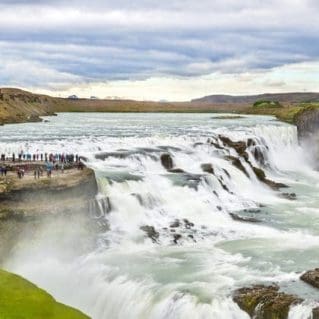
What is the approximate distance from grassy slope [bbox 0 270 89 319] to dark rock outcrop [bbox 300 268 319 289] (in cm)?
1050

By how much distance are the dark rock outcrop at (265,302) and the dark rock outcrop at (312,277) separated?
1710 mm

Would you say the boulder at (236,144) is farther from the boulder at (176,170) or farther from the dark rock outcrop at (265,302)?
the dark rock outcrop at (265,302)

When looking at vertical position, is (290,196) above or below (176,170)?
below

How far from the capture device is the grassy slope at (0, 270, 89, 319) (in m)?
17.5

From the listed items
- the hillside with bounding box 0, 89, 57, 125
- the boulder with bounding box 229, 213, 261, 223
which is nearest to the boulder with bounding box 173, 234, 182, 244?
the boulder with bounding box 229, 213, 261, 223

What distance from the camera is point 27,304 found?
1816 cm

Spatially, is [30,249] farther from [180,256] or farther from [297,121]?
[297,121]

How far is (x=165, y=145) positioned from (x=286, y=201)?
1440 cm

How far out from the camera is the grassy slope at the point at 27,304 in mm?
17453

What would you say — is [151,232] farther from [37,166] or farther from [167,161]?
[167,161]

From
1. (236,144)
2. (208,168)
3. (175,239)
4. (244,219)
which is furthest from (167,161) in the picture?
(175,239)

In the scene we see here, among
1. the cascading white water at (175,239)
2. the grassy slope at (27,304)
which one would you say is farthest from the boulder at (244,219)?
the grassy slope at (27,304)

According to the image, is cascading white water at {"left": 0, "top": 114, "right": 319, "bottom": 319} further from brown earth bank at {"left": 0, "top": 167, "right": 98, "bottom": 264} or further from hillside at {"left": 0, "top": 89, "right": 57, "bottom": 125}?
hillside at {"left": 0, "top": 89, "right": 57, "bottom": 125}

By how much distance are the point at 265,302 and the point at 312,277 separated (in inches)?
134
